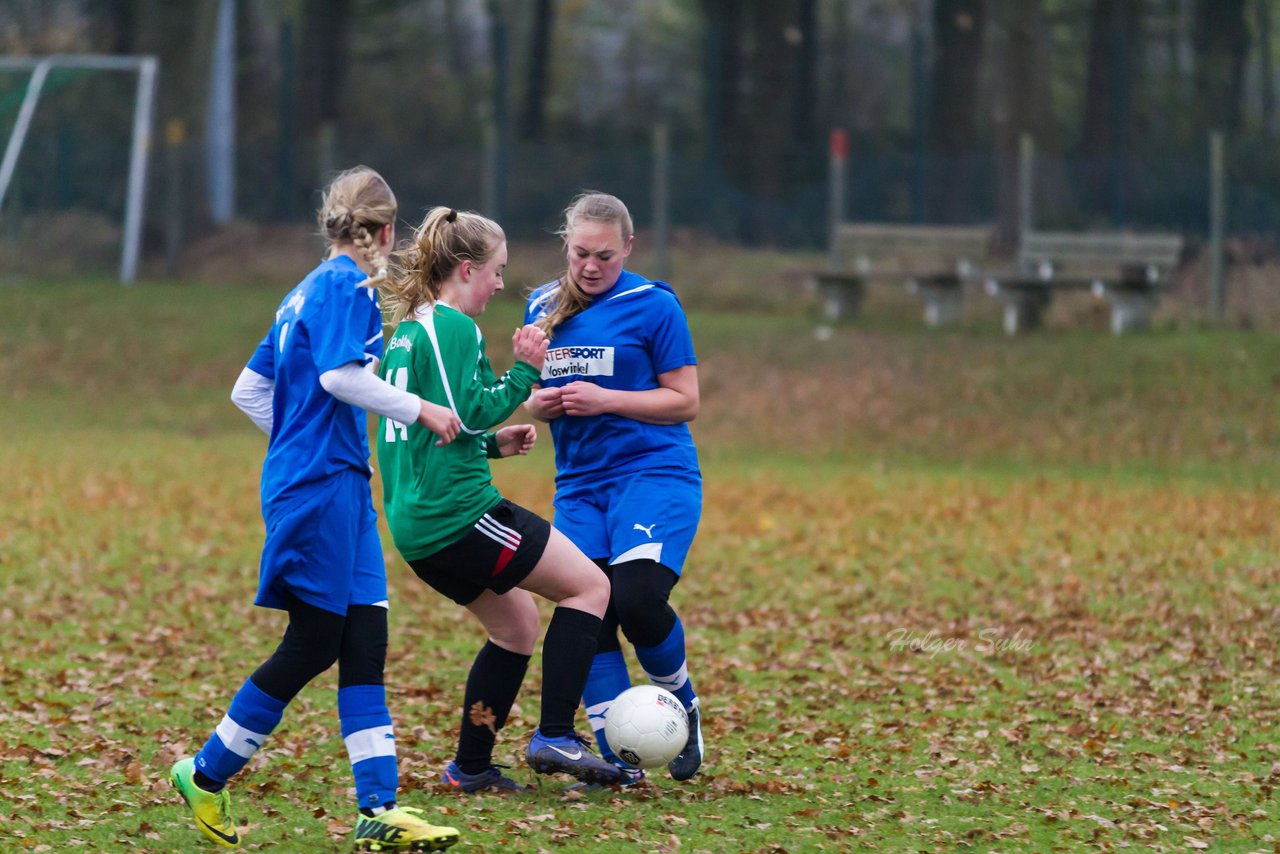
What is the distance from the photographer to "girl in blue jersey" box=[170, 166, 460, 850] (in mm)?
→ 5004

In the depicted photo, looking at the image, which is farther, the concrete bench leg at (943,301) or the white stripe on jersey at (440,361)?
the concrete bench leg at (943,301)

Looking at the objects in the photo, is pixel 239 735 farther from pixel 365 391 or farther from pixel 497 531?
pixel 365 391

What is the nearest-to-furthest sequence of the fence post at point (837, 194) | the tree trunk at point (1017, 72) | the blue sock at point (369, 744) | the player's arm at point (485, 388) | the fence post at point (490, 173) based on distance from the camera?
the blue sock at point (369, 744) → the player's arm at point (485, 388) → the fence post at point (837, 194) → the fence post at point (490, 173) → the tree trunk at point (1017, 72)

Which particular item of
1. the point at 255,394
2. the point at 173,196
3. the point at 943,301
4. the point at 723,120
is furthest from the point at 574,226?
the point at 723,120

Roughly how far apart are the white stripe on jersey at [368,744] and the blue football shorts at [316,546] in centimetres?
36

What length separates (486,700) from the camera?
5.87m

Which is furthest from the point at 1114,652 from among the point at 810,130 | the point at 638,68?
the point at 638,68

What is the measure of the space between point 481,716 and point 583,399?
1075 millimetres

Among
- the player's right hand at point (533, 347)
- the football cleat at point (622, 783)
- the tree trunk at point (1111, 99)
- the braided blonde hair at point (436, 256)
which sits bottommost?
the football cleat at point (622, 783)

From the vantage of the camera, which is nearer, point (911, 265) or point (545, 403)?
point (545, 403)

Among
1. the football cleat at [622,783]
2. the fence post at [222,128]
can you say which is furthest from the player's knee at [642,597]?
the fence post at [222,128]

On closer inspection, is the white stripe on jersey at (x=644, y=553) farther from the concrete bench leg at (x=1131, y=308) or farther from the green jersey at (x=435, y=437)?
the concrete bench leg at (x=1131, y=308)

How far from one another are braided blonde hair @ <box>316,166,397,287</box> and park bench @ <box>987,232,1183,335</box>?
1485 centimetres

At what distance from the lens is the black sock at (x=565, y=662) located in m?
5.68
